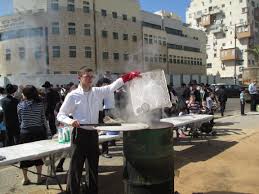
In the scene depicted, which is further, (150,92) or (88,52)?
(88,52)

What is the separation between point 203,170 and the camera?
773 cm

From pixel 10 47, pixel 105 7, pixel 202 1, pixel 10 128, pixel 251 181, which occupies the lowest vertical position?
pixel 251 181

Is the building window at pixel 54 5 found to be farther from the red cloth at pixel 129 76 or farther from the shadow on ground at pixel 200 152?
the red cloth at pixel 129 76

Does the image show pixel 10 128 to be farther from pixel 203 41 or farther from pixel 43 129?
pixel 203 41

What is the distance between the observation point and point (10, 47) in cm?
5375

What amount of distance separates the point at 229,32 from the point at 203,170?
310ft

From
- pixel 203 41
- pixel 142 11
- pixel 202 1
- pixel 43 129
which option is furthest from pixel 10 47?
pixel 202 1

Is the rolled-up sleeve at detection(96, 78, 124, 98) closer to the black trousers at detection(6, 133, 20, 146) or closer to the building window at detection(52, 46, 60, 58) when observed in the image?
the black trousers at detection(6, 133, 20, 146)

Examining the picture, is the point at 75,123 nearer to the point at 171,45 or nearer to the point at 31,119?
the point at 31,119

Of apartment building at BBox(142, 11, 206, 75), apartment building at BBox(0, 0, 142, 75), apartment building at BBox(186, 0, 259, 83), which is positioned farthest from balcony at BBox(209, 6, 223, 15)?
apartment building at BBox(0, 0, 142, 75)

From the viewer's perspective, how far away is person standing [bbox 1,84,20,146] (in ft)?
30.8

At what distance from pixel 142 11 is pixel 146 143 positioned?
60.8 metres

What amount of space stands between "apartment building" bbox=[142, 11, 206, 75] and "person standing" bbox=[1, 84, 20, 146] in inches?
2001

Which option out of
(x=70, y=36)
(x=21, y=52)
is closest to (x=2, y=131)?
(x=70, y=36)
